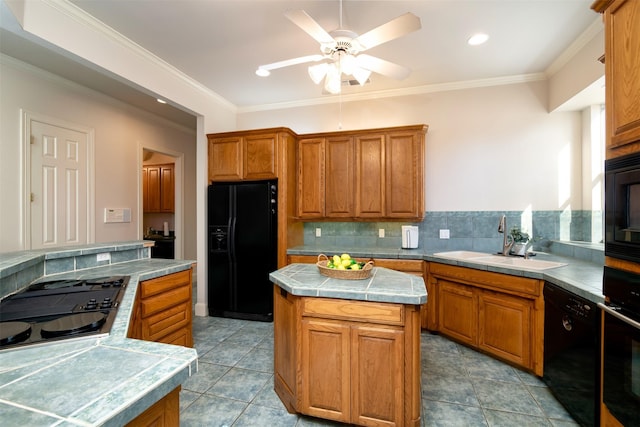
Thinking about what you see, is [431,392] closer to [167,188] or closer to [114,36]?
[114,36]

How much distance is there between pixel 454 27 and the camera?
2.36 m

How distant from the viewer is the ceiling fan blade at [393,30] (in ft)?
5.08

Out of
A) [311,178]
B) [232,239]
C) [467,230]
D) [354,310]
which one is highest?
[311,178]

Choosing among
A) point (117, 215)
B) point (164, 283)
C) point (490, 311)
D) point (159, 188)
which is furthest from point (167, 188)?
point (490, 311)

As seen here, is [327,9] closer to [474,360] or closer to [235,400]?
[235,400]

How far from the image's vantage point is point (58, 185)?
3.23 meters

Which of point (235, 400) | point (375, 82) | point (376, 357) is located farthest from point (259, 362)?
point (375, 82)

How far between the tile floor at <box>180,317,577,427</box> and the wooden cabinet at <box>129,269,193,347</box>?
14.9 inches

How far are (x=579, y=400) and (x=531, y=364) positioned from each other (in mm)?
523

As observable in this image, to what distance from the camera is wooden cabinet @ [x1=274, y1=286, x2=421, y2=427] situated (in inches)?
60.0

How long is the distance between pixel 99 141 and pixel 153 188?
6.57 feet

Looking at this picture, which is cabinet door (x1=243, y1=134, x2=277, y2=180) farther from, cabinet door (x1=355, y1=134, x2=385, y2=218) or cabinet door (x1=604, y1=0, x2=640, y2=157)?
cabinet door (x1=604, y1=0, x2=640, y2=157)

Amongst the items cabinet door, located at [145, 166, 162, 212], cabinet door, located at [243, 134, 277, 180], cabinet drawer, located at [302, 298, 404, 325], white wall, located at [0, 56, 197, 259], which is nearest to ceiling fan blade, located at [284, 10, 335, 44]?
cabinet drawer, located at [302, 298, 404, 325]

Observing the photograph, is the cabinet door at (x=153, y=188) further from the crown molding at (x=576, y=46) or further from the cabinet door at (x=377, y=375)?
the crown molding at (x=576, y=46)
